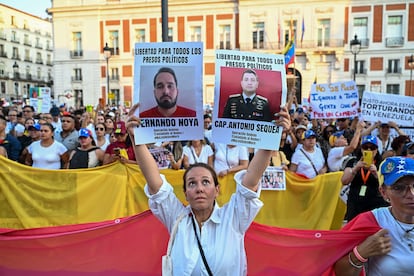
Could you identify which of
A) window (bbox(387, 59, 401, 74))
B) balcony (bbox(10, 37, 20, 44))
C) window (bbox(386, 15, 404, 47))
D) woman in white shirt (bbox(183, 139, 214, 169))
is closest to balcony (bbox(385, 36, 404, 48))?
window (bbox(386, 15, 404, 47))

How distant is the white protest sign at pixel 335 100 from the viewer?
8.52 meters

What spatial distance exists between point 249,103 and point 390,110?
5040mm

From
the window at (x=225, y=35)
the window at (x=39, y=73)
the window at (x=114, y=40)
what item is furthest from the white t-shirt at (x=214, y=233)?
the window at (x=39, y=73)

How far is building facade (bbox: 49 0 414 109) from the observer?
37406 millimetres

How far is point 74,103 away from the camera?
1727 inches

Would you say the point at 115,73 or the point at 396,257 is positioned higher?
the point at 115,73

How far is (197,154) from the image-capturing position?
18.7 feet

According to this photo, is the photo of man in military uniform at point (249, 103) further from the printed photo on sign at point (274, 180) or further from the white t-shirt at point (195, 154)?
the white t-shirt at point (195, 154)

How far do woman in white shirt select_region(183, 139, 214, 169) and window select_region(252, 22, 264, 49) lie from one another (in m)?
34.8

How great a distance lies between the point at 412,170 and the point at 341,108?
22.7ft

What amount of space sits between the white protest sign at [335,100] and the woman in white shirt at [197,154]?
4.07 metres

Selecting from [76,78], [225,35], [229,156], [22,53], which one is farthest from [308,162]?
[22,53]

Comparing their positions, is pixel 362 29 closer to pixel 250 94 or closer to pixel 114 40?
pixel 114 40

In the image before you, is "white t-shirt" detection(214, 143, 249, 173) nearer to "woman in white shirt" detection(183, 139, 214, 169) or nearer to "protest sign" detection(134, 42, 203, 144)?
"woman in white shirt" detection(183, 139, 214, 169)
